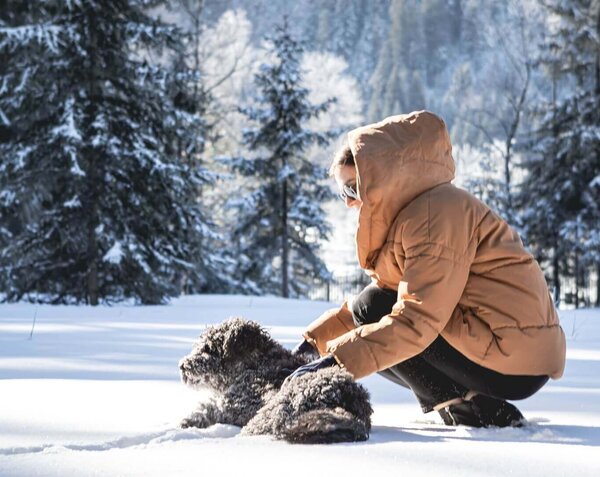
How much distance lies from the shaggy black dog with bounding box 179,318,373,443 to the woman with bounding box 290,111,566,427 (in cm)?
11

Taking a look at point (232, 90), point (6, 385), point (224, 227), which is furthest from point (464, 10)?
point (6, 385)

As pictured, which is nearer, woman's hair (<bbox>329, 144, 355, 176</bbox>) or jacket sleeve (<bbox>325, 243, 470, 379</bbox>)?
jacket sleeve (<bbox>325, 243, 470, 379</bbox>)

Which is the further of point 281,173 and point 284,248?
point 284,248

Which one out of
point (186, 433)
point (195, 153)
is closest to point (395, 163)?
point (186, 433)

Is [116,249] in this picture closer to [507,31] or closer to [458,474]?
[458,474]

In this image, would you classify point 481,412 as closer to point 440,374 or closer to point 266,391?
point 440,374

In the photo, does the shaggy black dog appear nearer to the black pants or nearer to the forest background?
the black pants

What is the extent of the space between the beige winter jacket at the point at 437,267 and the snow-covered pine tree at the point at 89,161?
32.5 ft

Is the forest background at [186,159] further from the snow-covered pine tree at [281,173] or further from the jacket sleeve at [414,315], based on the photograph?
the jacket sleeve at [414,315]

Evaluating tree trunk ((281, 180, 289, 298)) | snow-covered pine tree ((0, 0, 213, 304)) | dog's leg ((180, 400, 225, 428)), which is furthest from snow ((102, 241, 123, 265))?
dog's leg ((180, 400, 225, 428))

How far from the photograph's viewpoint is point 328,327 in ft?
9.92

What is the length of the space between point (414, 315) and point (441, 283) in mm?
140

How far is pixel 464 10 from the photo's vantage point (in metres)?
90.1

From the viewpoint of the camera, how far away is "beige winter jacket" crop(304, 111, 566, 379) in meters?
2.34
